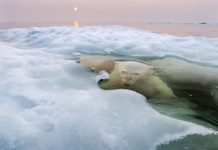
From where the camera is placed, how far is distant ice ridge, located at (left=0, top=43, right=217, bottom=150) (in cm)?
327

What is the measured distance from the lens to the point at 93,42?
1085cm

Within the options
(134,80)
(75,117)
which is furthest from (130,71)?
(75,117)

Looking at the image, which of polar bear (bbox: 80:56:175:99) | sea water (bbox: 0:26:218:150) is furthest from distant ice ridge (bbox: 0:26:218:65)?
sea water (bbox: 0:26:218:150)

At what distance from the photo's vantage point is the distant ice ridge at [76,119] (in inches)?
129

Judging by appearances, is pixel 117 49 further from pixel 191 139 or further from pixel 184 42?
pixel 191 139

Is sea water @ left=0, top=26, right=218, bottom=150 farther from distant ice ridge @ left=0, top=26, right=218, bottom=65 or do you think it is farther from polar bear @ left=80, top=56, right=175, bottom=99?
distant ice ridge @ left=0, top=26, right=218, bottom=65

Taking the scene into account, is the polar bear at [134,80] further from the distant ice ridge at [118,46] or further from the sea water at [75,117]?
the distant ice ridge at [118,46]

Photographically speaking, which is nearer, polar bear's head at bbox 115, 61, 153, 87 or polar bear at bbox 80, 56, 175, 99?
polar bear at bbox 80, 56, 175, 99

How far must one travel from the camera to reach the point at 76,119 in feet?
12.4

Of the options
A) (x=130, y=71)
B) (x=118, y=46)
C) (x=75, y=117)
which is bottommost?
(x=118, y=46)

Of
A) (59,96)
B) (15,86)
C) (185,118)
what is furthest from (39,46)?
(185,118)

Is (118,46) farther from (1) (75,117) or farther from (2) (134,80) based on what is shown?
(1) (75,117)

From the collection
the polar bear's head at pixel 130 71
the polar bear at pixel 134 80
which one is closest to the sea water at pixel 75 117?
the polar bear at pixel 134 80

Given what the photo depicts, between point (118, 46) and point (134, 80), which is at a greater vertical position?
point (134, 80)
